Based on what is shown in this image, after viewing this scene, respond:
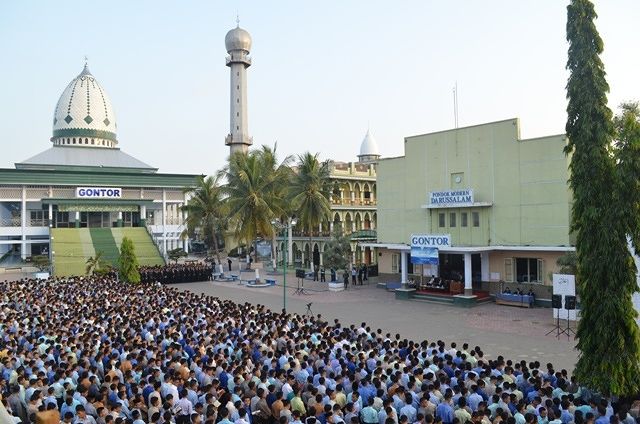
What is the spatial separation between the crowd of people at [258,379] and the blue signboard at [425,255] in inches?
470

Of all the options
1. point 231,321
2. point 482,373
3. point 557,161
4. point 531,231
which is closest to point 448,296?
point 531,231

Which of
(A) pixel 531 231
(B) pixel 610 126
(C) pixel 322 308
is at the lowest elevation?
(C) pixel 322 308

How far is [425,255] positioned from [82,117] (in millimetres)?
48695

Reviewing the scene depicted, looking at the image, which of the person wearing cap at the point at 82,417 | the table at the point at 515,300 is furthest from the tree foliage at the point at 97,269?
the person wearing cap at the point at 82,417

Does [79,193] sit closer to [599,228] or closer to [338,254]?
[338,254]

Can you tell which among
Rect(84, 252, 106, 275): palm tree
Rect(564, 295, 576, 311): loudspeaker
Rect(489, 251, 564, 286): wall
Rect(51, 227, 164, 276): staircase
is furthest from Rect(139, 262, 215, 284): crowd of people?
Rect(564, 295, 576, 311): loudspeaker

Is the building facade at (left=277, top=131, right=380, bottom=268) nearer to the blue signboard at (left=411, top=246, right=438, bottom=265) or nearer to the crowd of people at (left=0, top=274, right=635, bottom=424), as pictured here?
the blue signboard at (left=411, top=246, right=438, bottom=265)

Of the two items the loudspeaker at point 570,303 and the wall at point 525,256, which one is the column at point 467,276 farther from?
the loudspeaker at point 570,303

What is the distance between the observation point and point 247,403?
10.2 metres

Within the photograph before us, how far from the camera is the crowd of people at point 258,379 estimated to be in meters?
9.73

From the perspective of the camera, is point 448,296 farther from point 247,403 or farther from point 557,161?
point 247,403

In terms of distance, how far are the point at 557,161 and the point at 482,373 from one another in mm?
16851

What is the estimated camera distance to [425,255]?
28359 mm

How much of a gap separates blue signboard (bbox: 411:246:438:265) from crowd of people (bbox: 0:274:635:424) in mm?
11946
